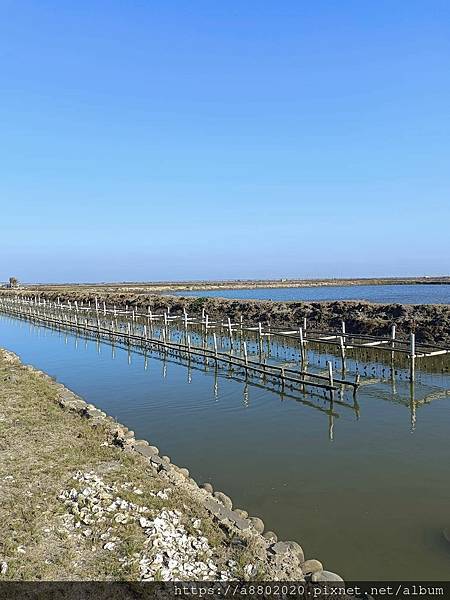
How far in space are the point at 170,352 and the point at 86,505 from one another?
1843 cm

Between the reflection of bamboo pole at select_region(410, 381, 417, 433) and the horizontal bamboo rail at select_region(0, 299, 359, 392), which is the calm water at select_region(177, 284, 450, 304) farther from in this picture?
the reflection of bamboo pole at select_region(410, 381, 417, 433)

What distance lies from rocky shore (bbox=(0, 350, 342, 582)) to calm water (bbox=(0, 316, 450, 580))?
0.97 metres

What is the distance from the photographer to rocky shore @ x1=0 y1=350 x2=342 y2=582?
5.41m

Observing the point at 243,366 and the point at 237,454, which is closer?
the point at 237,454

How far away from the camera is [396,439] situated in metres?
11.5

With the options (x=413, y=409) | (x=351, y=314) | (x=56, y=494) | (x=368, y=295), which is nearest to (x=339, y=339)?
(x=413, y=409)

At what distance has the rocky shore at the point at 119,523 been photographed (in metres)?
5.41

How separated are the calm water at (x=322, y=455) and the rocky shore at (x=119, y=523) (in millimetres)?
971

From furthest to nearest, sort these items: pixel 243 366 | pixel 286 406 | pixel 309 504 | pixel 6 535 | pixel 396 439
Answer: pixel 243 366 < pixel 286 406 < pixel 396 439 < pixel 309 504 < pixel 6 535

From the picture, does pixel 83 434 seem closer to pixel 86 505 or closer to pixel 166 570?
pixel 86 505

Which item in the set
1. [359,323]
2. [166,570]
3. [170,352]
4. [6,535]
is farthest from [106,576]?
[359,323]

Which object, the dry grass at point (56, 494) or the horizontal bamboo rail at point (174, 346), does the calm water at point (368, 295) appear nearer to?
the horizontal bamboo rail at point (174, 346)

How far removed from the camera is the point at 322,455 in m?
10.5

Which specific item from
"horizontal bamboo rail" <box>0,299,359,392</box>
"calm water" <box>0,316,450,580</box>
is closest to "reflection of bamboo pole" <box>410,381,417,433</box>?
"calm water" <box>0,316,450,580</box>
